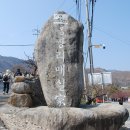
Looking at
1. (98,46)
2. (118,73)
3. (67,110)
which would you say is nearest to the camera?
(67,110)

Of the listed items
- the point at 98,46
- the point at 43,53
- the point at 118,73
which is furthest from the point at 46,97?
the point at 118,73

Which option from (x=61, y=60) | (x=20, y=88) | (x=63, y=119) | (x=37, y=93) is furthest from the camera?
(x=37, y=93)

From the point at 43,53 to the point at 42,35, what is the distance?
46 centimetres

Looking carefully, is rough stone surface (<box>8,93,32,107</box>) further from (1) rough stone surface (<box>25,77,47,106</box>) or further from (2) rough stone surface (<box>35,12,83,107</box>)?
(2) rough stone surface (<box>35,12,83,107</box>)

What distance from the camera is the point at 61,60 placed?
29.4 ft

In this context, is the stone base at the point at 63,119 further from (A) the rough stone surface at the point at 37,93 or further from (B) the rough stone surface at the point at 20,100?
(A) the rough stone surface at the point at 37,93

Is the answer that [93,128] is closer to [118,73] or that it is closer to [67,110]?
[67,110]

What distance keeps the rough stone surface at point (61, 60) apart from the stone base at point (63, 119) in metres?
0.93

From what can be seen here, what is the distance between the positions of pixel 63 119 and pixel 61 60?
1.82 metres

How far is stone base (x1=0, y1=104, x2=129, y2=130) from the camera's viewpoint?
7.59 metres

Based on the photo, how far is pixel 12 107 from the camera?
29.2 feet

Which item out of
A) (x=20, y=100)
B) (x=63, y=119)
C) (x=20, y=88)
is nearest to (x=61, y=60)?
(x=20, y=88)

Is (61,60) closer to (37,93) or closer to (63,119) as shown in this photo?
(37,93)

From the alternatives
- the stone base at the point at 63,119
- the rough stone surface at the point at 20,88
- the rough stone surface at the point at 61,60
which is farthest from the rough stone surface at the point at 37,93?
the stone base at the point at 63,119
